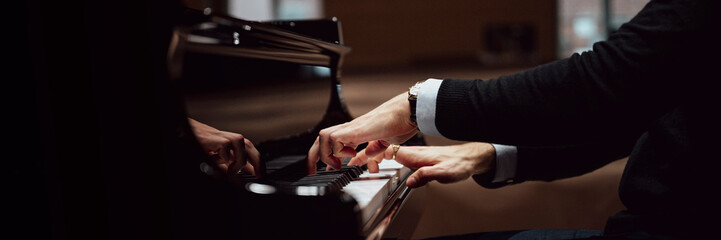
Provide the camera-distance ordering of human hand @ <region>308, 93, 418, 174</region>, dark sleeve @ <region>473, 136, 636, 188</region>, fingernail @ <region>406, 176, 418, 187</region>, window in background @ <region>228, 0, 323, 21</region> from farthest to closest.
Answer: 1. window in background @ <region>228, 0, 323, 21</region>
2. dark sleeve @ <region>473, 136, 636, 188</region>
3. fingernail @ <region>406, 176, 418, 187</region>
4. human hand @ <region>308, 93, 418, 174</region>

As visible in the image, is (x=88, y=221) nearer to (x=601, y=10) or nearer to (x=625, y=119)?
(x=625, y=119)

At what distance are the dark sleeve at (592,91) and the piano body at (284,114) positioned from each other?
23 cm

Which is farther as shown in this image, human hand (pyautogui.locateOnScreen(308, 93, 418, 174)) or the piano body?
human hand (pyautogui.locateOnScreen(308, 93, 418, 174))

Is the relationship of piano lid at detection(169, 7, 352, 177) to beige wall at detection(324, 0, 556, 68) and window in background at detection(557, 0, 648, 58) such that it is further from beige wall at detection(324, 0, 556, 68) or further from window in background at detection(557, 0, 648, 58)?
window in background at detection(557, 0, 648, 58)

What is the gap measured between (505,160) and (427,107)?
562 mm

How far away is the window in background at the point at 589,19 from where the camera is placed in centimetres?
853

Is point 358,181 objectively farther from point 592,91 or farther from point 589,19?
point 589,19

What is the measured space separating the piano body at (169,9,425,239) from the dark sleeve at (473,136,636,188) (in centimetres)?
30

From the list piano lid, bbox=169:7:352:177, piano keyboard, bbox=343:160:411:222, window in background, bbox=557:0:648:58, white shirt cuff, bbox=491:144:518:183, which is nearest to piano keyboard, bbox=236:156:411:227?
piano keyboard, bbox=343:160:411:222

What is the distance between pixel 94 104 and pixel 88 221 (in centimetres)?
18

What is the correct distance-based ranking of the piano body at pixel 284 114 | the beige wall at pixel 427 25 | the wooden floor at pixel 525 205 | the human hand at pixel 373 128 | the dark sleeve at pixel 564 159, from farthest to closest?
the beige wall at pixel 427 25 < the wooden floor at pixel 525 205 < the dark sleeve at pixel 564 159 < the human hand at pixel 373 128 < the piano body at pixel 284 114

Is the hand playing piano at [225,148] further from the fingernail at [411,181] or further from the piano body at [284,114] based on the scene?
the fingernail at [411,181]

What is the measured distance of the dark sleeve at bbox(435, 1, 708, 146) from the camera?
910 mm

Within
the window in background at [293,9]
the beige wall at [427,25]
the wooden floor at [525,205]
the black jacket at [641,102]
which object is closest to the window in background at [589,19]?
the beige wall at [427,25]
